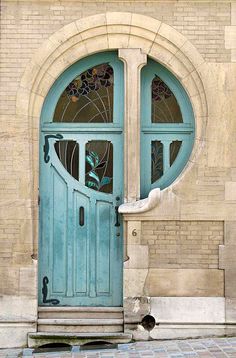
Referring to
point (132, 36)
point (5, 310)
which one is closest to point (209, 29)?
point (132, 36)

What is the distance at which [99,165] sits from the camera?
8.14m

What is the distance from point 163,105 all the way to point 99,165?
1173mm

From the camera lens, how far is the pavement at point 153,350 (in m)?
7.08

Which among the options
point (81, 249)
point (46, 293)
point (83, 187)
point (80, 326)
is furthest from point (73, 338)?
point (83, 187)

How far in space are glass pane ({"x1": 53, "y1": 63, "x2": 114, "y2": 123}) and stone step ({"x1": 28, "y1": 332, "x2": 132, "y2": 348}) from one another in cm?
278

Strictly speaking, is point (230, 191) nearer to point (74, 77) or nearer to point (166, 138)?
point (166, 138)

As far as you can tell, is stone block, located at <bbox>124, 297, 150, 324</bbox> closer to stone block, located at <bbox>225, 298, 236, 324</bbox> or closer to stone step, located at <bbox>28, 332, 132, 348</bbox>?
stone step, located at <bbox>28, 332, 132, 348</bbox>

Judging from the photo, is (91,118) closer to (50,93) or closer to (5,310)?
(50,93)

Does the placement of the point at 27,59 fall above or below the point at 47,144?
above

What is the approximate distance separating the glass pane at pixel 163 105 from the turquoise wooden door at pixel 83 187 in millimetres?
461

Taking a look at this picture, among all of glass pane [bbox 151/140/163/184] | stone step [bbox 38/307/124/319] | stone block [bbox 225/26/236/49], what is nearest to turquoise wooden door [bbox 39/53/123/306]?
stone step [bbox 38/307/124/319]

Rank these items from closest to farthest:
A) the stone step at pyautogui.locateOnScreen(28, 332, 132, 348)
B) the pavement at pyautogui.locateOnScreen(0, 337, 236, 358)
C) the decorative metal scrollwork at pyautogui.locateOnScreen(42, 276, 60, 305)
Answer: the pavement at pyautogui.locateOnScreen(0, 337, 236, 358)
the stone step at pyautogui.locateOnScreen(28, 332, 132, 348)
the decorative metal scrollwork at pyautogui.locateOnScreen(42, 276, 60, 305)

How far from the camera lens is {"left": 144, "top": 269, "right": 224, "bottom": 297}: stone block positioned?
25.5 ft

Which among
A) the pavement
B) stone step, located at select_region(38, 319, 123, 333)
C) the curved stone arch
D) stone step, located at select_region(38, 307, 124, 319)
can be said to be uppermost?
the curved stone arch
